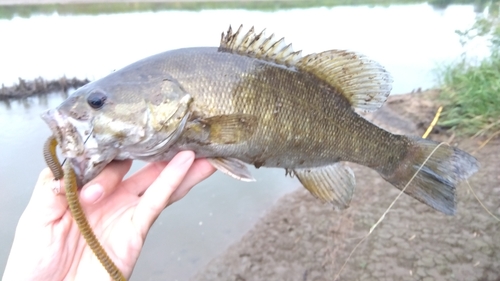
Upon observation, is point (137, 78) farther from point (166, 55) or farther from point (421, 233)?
point (421, 233)

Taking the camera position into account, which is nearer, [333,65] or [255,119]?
[255,119]

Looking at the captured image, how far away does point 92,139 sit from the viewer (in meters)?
1.26

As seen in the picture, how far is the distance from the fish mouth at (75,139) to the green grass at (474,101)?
485cm

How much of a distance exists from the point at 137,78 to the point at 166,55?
16 cm

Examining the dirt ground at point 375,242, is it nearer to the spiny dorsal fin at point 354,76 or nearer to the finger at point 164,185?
the spiny dorsal fin at point 354,76

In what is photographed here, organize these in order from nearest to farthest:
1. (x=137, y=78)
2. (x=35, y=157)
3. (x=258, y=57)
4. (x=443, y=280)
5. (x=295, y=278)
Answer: (x=137, y=78)
(x=258, y=57)
(x=443, y=280)
(x=295, y=278)
(x=35, y=157)

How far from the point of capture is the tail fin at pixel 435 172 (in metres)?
1.70

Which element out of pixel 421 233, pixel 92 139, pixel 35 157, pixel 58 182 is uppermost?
pixel 92 139

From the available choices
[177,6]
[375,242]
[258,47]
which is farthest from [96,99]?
[177,6]

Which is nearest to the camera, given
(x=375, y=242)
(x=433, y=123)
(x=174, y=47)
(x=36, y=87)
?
(x=375, y=242)

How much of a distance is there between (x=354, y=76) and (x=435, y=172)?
60cm

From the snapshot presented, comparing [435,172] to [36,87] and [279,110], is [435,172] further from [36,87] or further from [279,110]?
[36,87]

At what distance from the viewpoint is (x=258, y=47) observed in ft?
5.15

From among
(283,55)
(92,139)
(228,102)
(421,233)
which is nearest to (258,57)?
(283,55)
